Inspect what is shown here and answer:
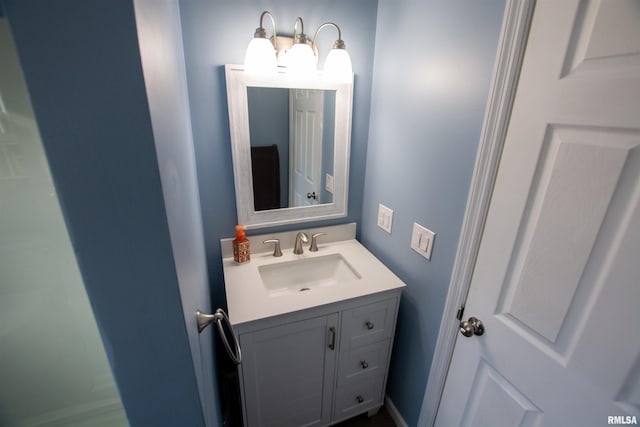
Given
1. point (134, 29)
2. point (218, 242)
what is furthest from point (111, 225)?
point (218, 242)

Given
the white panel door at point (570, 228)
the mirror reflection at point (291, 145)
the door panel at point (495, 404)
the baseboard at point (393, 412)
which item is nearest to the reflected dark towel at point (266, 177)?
the mirror reflection at point (291, 145)

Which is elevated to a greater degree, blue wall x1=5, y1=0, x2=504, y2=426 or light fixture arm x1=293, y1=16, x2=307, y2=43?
light fixture arm x1=293, y1=16, x2=307, y2=43

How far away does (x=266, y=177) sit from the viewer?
1.38 meters

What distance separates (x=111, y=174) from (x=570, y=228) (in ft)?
2.99

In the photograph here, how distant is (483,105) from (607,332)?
2.13 ft

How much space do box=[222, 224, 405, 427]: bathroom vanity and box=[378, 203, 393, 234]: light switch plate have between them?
178 millimetres

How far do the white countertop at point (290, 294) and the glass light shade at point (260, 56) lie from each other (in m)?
0.87

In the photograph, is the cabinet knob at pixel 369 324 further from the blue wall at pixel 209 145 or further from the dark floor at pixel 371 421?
the dark floor at pixel 371 421

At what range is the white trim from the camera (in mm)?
714

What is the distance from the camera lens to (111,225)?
14.2 inches

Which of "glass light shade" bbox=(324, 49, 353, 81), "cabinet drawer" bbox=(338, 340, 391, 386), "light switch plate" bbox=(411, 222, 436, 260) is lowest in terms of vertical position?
"cabinet drawer" bbox=(338, 340, 391, 386)

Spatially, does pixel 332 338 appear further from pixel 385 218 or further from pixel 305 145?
pixel 305 145

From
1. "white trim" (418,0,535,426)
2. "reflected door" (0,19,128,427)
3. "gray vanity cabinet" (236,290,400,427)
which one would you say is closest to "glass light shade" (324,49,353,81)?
"white trim" (418,0,535,426)

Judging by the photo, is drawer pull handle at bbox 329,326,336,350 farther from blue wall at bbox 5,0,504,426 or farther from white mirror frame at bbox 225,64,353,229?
white mirror frame at bbox 225,64,353,229
